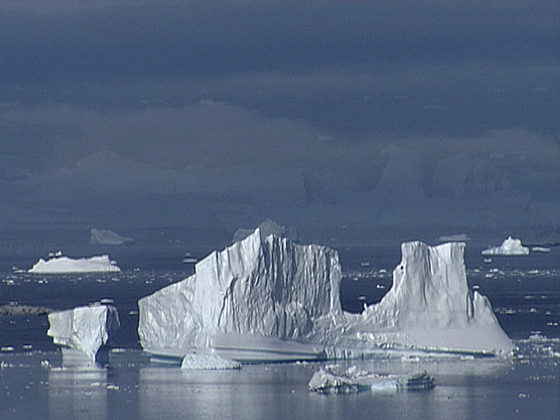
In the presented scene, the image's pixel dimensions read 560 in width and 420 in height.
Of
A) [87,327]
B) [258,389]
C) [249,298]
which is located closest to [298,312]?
[249,298]

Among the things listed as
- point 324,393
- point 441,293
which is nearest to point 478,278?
point 441,293

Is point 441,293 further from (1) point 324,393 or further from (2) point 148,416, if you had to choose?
(2) point 148,416

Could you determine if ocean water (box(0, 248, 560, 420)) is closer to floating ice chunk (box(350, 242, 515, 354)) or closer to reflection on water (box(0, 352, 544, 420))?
reflection on water (box(0, 352, 544, 420))

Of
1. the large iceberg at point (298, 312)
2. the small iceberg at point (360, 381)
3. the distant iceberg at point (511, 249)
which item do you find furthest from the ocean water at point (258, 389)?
the distant iceberg at point (511, 249)

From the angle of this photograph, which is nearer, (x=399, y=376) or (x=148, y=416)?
(x=148, y=416)

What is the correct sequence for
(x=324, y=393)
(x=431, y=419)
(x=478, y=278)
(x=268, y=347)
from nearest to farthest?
(x=431, y=419)
(x=324, y=393)
(x=268, y=347)
(x=478, y=278)

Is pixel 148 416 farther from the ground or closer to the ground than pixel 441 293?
closer to the ground

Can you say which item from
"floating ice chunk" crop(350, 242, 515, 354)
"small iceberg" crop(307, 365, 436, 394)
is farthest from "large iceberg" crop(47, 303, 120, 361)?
"floating ice chunk" crop(350, 242, 515, 354)
